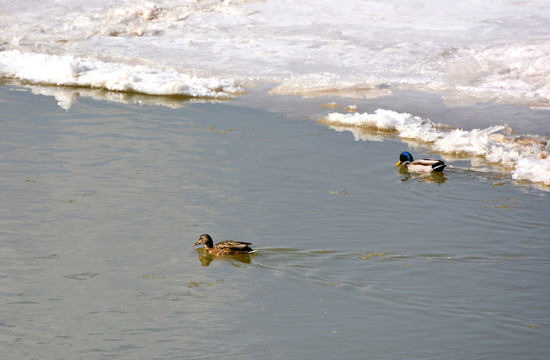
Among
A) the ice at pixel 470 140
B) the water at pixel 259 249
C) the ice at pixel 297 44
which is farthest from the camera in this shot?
the ice at pixel 297 44

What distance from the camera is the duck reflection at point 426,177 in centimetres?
1092

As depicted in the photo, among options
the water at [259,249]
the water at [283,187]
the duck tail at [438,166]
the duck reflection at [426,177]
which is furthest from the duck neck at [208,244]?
the duck tail at [438,166]

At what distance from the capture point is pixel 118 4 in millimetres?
22516

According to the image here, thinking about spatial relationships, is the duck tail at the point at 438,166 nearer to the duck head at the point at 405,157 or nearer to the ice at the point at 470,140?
the duck head at the point at 405,157

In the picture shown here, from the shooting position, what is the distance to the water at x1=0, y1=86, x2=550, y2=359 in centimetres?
618

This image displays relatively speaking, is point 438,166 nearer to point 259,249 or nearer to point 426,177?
point 426,177

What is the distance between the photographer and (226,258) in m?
7.90

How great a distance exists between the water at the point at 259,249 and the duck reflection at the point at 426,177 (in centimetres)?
4

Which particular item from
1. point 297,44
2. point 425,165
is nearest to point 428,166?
point 425,165

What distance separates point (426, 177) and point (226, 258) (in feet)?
14.6

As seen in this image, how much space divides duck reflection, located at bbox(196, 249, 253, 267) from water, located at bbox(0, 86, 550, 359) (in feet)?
0.08

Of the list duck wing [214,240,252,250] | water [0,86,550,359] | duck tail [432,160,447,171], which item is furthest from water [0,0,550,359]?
duck tail [432,160,447,171]

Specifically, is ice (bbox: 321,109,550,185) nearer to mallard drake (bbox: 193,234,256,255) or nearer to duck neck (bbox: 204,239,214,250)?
mallard drake (bbox: 193,234,256,255)

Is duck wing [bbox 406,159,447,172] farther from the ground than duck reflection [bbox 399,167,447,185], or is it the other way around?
duck wing [bbox 406,159,447,172]
